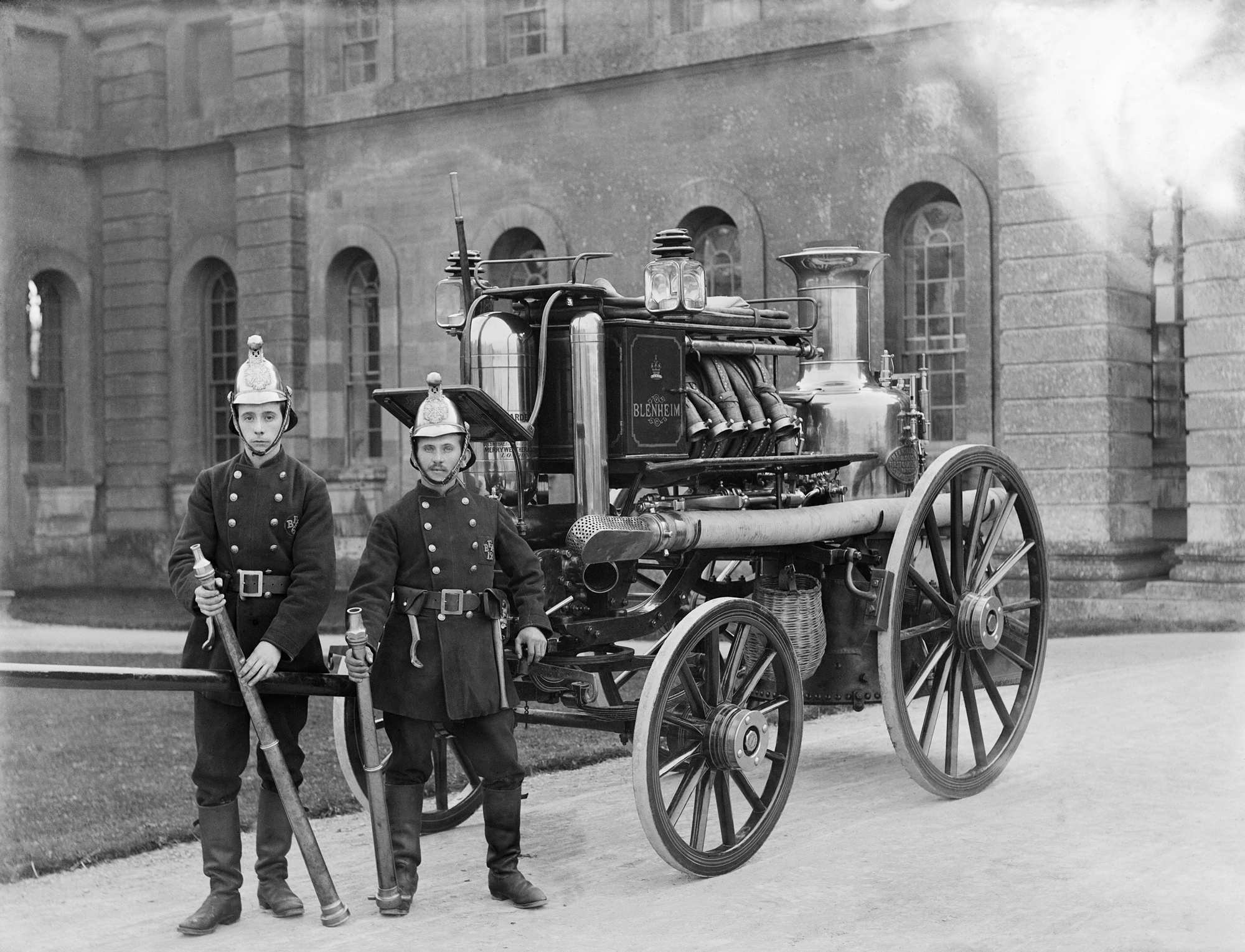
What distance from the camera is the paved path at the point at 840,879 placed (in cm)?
510

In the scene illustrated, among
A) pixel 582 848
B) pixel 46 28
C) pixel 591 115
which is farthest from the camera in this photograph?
pixel 46 28

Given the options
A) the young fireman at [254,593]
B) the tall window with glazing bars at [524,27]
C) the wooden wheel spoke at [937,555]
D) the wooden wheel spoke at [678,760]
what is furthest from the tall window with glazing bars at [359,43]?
the wooden wheel spoke at [678,760]

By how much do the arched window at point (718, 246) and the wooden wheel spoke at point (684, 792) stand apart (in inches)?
463

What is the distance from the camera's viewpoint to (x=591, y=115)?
Answer: 60.2 feet

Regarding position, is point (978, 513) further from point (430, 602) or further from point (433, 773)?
point (430, 602)

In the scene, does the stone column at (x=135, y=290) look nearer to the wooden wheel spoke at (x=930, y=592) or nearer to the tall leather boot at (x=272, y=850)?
the wooden wheel spoke at (x=930, y=592)

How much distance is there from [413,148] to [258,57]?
108 inches

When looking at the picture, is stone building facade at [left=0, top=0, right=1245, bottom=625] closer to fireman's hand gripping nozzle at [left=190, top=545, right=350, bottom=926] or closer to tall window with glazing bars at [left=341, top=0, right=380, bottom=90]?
tall window with glazing bars at [left=341, top=0, right=380, bottom=90]

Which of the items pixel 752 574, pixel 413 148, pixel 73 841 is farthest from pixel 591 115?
pixel 73 841

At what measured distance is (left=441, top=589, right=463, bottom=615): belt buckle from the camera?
5531 millimetres

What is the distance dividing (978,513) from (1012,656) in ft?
2.38

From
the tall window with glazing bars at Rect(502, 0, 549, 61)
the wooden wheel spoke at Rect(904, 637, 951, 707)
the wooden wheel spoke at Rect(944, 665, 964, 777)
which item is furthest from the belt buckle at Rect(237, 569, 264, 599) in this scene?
the tall window with glazing bars at Rect(502, 0, 549, 61)

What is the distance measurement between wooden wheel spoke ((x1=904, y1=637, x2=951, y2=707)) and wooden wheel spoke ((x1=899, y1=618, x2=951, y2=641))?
7 cm

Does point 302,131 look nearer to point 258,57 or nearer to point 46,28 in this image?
point 258,57
